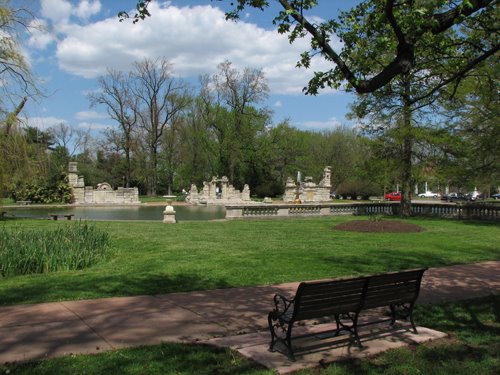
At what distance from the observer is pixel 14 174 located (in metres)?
22.2

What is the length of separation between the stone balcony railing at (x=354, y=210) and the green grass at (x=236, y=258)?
7139 mm

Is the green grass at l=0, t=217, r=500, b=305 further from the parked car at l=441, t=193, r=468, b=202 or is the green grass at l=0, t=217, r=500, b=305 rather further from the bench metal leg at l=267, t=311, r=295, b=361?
the parked car at l=441, t=193, r=468, b=202

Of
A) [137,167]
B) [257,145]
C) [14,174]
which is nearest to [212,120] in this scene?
[257,145]

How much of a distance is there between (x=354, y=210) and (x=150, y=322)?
28.1m

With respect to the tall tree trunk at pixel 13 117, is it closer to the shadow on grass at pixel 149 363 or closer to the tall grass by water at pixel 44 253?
the tall grass by water at pixel 44 253

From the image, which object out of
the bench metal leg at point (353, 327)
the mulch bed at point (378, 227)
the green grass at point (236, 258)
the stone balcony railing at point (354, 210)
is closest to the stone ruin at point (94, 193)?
the stone balcony railing at point (354, 210)

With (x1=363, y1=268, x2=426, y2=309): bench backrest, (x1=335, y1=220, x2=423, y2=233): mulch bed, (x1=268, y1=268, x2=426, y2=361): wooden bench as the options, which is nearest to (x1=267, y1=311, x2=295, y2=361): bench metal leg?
(x1=268, y1=268, x2=426, y2=361): wooden bench

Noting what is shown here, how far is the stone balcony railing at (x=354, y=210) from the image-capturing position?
1147 inches

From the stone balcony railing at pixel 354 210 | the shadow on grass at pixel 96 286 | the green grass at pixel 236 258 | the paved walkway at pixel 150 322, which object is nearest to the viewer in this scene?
the paved walkway at pixel 150 322

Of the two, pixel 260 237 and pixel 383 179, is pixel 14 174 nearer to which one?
pixel 260 237

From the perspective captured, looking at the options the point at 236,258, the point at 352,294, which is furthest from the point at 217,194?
the point at 352,294

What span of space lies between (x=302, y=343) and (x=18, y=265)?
8.03 m

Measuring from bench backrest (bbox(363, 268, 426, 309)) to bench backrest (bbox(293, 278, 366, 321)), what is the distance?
0.18m

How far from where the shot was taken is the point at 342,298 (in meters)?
5.93
